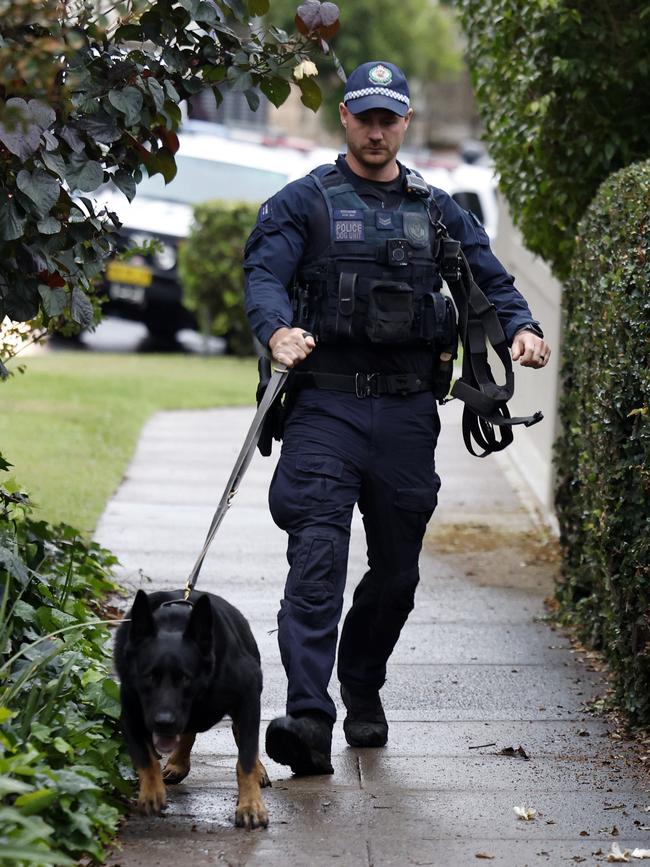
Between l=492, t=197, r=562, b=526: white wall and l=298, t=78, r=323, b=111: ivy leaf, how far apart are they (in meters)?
4.12

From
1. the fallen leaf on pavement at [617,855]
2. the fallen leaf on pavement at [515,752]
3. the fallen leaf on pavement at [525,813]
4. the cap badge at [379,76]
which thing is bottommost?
the fallen leaf on pavement at [515,752]

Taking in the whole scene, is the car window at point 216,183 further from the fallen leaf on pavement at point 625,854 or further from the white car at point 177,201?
the fallen leaf on pavement at point 625,854

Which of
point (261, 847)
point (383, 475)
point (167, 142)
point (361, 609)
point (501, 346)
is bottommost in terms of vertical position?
point (261, 847)

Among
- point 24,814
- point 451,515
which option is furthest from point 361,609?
point 451,515

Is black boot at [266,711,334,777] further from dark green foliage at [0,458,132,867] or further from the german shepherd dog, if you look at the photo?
dark green foliage at [0,458,132,867]

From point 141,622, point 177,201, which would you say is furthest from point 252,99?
point 177,201

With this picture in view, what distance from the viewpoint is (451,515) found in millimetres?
10102

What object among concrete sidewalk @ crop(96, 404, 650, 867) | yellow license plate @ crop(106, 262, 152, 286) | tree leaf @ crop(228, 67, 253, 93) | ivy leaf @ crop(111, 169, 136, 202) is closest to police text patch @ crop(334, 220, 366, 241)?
tree leaf @ crop(228, 67, 253, 93)

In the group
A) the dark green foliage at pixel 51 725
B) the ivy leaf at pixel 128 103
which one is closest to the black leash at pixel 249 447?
the dark green foliage at pixel 51 725

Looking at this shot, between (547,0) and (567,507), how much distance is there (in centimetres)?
242

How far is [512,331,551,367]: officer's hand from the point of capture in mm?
5227

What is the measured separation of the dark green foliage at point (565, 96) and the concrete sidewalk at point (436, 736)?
2.05 metres

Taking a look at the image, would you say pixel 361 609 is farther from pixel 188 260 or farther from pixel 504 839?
pixel 188 260

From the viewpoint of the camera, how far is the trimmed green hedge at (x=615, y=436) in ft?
17.9
